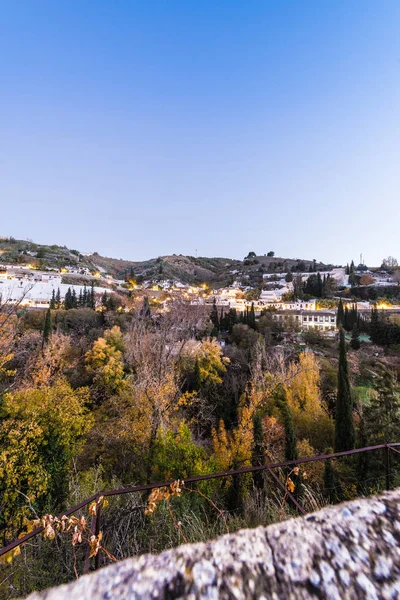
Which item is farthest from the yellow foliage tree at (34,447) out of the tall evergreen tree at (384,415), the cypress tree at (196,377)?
the tall evergreen tree at (384,415)

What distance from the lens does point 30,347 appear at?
17516mm

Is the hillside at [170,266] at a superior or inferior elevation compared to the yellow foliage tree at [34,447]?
superior

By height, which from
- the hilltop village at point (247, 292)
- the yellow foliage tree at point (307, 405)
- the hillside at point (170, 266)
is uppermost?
the hillside at point (170, 266)

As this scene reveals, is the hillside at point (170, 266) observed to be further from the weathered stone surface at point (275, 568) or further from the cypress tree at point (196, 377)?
the weathered stone surface at point (275, 568)

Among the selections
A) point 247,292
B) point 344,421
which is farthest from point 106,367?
point 247,292

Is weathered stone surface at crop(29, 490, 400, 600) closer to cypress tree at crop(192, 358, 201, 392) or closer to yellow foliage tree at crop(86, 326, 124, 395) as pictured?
yellow foliage tree at crop(86, 326, 124, 395)

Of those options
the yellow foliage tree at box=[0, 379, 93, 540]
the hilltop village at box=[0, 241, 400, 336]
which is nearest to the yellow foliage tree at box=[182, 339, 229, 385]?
the hilltop village at box=[0, 241, 400, 336]

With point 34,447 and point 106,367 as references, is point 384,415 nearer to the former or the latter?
point 34,447

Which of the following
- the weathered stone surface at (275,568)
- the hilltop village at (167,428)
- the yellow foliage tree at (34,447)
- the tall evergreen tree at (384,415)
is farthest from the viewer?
the tall evergreen tree at (384,415)

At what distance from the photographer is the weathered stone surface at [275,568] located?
0.77m

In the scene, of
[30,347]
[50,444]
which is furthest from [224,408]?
[30,347]

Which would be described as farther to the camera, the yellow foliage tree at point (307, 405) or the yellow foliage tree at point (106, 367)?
the yellow foliage tree at point (106, 367)

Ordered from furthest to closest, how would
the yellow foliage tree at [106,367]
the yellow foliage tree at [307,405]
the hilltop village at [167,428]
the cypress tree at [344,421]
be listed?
the yellow foliage tree at [106,367] → the yellow foliage tree at [307,405] → the cypress tree at [344,421] → the hilltop village at [167,428]

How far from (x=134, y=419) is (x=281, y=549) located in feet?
38.2
